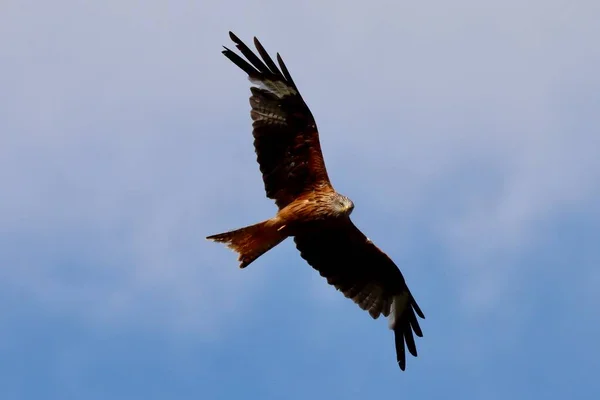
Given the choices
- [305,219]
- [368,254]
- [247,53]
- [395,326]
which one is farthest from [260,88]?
[395,326]

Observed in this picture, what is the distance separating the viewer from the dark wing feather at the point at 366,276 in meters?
14.0

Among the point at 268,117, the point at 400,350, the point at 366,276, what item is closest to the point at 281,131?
the point at 268,117

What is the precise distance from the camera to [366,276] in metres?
14.4

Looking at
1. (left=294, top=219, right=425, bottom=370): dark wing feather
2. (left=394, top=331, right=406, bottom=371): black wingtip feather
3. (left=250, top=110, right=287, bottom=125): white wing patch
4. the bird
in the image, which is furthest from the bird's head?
(left=394, top=331, right=406, bottom=371): black wingtip feather

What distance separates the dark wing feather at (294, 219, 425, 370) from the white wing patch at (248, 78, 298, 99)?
5.89 ft

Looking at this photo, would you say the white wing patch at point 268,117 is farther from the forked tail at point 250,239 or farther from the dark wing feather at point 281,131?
the forked tail at point 250,239

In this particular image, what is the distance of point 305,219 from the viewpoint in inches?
522

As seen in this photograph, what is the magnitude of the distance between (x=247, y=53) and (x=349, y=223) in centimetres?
239

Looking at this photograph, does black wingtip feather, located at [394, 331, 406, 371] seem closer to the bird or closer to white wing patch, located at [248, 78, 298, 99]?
the bird

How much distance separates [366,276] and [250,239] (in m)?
1.93

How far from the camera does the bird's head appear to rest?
1317cm

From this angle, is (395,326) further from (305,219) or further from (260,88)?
(260,88)

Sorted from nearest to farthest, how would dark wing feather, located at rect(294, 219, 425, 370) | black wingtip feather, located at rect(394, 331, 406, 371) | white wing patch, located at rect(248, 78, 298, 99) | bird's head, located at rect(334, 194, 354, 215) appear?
bird's head, located at rect(334, 194, 354, 215) < white wing patch, located at rect(248, 78, 298, 99) < dark wing feather, located at rect(294, 219, 425, 370) < black wingtip feather, located at rect(394, 331, 406, 371)

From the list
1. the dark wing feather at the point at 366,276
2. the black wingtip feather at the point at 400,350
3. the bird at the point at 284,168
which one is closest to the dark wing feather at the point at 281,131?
the bird at the point at 284,168
